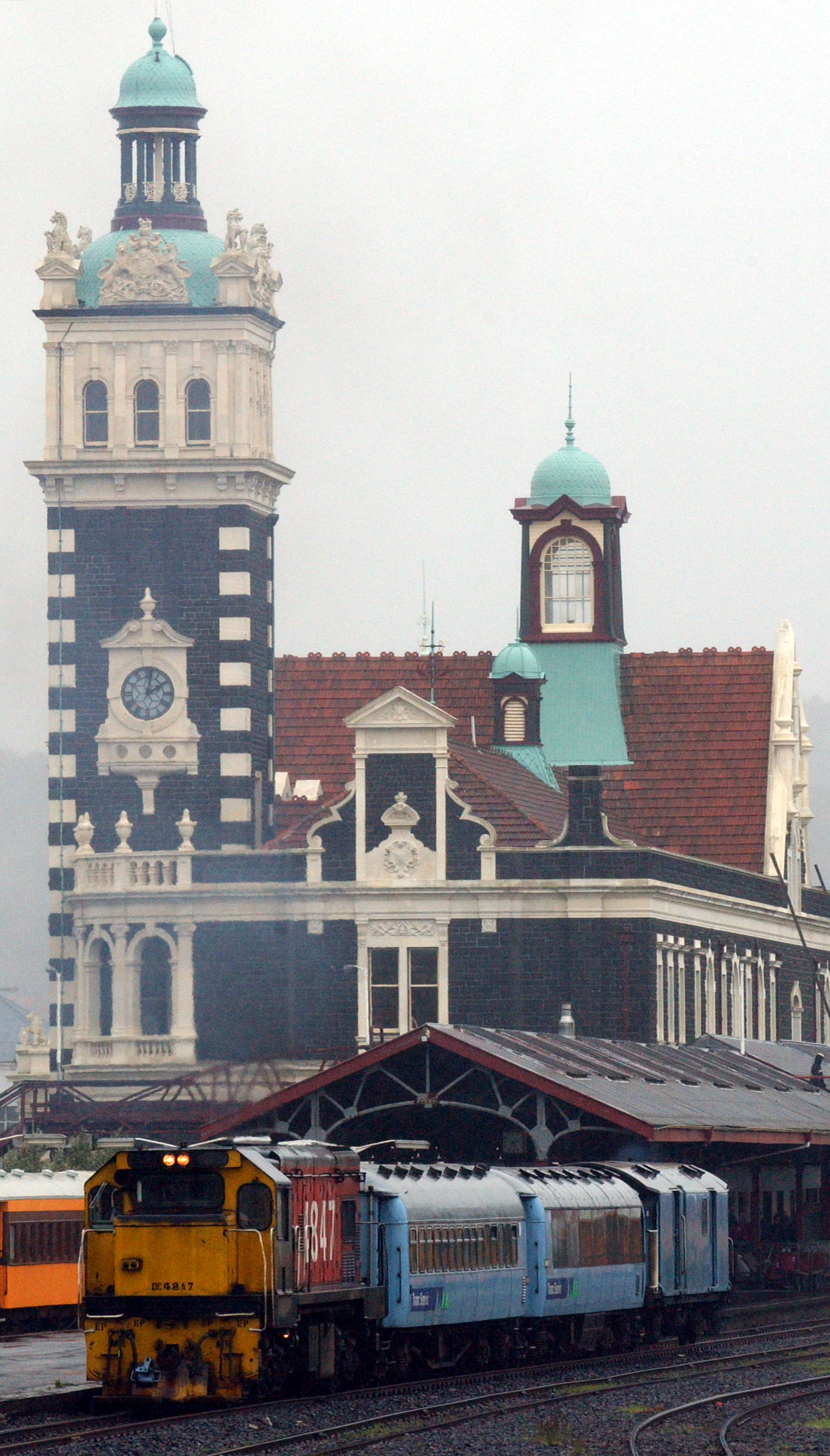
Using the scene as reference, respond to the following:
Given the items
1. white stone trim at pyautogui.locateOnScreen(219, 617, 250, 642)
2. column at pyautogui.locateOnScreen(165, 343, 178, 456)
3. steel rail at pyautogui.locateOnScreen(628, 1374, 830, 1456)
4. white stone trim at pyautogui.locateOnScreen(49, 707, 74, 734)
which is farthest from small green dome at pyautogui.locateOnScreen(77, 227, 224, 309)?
steel rail at pyautogui.locateOnScreen(628, 1374, 830, 1456)

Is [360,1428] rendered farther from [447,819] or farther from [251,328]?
[251,328]

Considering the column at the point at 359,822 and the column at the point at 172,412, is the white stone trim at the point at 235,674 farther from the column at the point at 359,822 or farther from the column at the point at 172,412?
the column at the point at 172,412

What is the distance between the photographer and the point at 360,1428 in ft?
113

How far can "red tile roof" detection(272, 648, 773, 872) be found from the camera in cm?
9656

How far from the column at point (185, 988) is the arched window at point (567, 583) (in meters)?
22.1

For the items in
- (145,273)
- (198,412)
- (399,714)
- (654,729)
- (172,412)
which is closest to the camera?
(399,714)

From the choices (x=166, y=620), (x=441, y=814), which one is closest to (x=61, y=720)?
(x=166, y=620)

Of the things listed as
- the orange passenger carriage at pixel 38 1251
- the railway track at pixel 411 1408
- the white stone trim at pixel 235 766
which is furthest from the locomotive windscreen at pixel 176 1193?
the white stone trim at pixel 235 766

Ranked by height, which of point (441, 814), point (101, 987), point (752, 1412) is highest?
point (441, 814)

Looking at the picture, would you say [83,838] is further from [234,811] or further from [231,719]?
[231,719]

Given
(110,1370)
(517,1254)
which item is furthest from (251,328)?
(110,1370)

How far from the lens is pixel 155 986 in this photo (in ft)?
279

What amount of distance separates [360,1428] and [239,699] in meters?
52.7

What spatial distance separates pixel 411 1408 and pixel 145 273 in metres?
52.8
